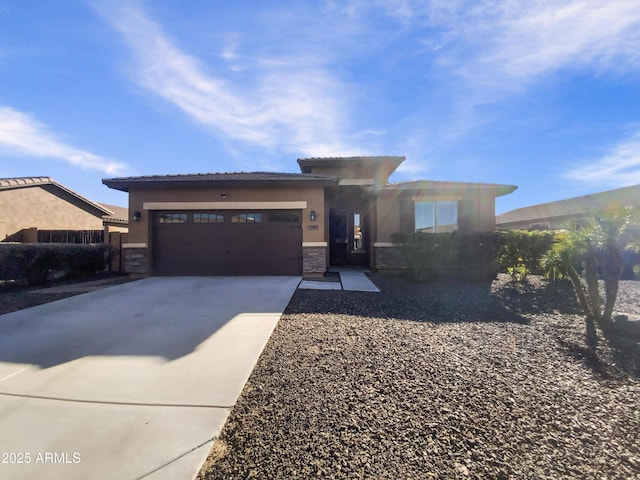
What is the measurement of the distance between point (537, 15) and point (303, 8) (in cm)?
527

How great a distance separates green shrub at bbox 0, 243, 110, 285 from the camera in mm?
9469

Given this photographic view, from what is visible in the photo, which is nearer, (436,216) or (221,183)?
(221,183)

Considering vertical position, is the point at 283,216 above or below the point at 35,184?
below

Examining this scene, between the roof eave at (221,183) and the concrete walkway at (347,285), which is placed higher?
the roof eave at (221,183)

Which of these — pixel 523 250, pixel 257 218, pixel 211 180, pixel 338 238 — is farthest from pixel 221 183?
pixel 523 250

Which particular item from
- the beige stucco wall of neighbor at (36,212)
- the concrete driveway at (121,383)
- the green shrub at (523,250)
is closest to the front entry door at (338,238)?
the green shrub at (523,250)

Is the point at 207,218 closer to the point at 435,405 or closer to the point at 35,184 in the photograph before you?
the point at 435,405

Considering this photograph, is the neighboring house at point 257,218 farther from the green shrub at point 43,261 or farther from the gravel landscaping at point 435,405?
the gravel landscaping at point 435,405

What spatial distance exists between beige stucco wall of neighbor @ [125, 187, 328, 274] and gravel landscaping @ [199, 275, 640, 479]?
6.00 meters

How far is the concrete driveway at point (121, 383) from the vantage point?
2357 millimetres

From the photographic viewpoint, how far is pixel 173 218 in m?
11.8

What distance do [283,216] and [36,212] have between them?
1518cm

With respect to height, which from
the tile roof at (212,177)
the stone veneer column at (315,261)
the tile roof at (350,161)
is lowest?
the stone veneer column at (315,261)

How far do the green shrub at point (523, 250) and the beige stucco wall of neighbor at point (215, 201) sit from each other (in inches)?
228
